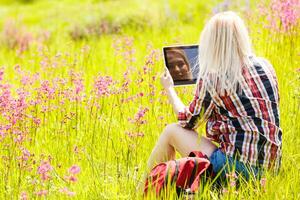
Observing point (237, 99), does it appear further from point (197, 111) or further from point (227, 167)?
point (227, 167)

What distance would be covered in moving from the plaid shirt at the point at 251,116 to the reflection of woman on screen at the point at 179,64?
0.34 metres

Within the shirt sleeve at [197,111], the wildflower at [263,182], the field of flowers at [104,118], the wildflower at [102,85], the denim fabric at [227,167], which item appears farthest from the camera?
the wildflower at [102,85]

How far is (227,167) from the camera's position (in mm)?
4160

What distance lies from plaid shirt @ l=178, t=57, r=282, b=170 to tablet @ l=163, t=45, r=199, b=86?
1.08 feet

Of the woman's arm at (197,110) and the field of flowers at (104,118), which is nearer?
the field of flowers at (104,118)

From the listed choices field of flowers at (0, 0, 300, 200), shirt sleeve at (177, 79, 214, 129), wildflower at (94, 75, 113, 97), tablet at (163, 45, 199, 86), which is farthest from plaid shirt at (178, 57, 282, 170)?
wildflower at (94, 75, 113, 97)

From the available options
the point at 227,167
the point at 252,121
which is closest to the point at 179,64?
the point at 252,121

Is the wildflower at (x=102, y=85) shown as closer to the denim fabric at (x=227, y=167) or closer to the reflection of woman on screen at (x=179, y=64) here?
the reflection of woman on screen at (x=179, y=64)

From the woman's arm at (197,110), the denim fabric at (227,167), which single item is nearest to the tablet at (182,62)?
the woman's arm at (197,110)

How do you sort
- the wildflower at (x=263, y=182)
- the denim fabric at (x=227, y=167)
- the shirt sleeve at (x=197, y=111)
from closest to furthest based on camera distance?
the wildflower at (x=263, y=182) < the denim fabric at (x=227, y=167) < the shirt sleeve at (x=197, y=111)

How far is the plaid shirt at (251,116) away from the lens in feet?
13.7

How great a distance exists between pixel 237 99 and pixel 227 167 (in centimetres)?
41

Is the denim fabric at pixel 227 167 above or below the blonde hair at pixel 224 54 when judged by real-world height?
below

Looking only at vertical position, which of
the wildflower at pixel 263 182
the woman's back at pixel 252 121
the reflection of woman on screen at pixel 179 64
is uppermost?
the reflection of woman on screen at pixel 179 64
